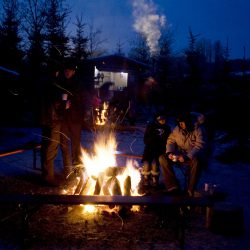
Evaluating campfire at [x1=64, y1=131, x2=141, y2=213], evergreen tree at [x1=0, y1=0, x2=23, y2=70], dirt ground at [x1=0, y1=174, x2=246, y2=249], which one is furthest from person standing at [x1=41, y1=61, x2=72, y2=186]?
evergreen tree at [x1=0, y1=0, x2=23, y2=70]

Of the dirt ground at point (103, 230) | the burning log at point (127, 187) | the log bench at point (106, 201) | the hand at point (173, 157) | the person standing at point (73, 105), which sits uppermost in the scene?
the person standing at point (73, 105)

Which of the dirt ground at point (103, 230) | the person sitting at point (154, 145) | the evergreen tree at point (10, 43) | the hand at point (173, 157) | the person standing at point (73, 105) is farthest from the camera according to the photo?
the evergreen tree at point (10, 43)

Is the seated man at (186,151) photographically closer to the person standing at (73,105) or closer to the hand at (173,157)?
the hand at (173,157)

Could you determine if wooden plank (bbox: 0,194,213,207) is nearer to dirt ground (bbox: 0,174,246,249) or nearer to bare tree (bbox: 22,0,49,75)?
dirt ground (bbox: 0,174,246,249)

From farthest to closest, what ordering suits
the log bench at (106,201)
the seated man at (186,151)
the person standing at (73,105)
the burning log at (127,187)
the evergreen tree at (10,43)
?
1. the evergreen tree at (10,43)
2. the person standing at (73,105)
3. the seated man at (186,151)
4. the burning log at (127,187)
5. the log bench at (106,201)

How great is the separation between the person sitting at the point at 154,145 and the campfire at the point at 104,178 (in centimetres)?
26

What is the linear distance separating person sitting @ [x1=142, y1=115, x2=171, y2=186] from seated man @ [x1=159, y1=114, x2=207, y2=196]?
1.03 ft

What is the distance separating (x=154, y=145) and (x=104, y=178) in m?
1.13

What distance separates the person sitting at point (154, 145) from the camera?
639 cm

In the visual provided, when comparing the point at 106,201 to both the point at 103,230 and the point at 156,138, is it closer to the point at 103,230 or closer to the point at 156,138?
the point at 103,230

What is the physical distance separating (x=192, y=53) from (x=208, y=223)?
2773 cm

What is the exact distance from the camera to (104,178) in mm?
5863

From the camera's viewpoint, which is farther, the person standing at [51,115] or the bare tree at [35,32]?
the bare tree at [35,32]

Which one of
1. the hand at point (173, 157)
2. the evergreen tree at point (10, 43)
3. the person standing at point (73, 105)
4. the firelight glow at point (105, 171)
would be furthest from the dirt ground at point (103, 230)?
the evergreen tree at point (10, 43)
